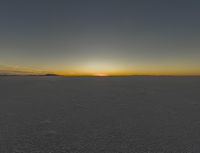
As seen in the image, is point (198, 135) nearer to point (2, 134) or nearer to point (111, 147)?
point (111, 147)

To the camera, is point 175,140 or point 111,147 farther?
point 175,140

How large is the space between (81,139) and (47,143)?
1827 millimetres

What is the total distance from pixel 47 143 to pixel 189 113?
1268 centimetres

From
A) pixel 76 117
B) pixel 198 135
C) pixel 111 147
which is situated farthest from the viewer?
pixel 76 117

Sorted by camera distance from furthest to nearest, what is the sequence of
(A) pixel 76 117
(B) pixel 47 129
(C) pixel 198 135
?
(A) pixel 76 117 → (B) pixel 47 129 → (C) pixel 198 135

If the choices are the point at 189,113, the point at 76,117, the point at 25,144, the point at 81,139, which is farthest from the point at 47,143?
the point at 189,113

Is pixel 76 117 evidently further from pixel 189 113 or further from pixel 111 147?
pixel 189 113

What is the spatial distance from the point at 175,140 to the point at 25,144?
785 centimetres

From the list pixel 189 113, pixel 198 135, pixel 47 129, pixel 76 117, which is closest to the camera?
pixel 198 135

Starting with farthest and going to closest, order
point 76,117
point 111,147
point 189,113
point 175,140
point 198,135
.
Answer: point 189,113 < point 76,117 < point 198,135 < point 175,140 < point 111,147

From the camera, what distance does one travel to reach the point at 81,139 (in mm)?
11828

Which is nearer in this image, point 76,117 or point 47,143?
point 47,143

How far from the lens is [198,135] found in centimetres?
1255

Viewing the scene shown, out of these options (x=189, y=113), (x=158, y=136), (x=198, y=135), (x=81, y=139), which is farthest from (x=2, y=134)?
(x=189, y=113)
